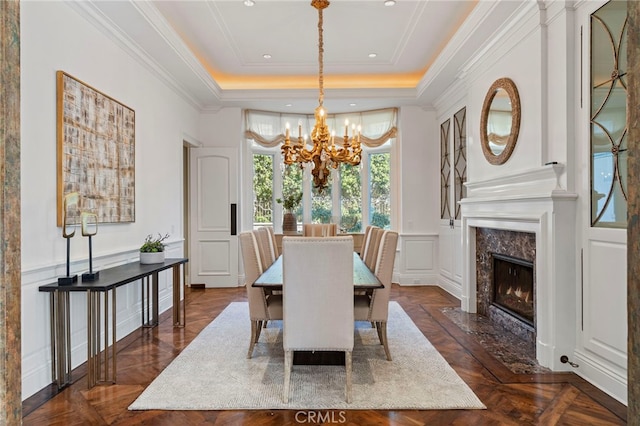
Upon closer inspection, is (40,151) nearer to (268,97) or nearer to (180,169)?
(180,169)

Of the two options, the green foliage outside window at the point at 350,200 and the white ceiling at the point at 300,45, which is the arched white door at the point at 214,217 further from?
the green foliage outside window at the point at 350,200

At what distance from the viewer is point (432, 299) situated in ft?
16.7

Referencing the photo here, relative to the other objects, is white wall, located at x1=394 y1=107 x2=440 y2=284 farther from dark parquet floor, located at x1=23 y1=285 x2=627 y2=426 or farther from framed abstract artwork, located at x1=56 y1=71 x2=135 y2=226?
framed abstract artwork, located at x1=56 y1=71 x2=135 y2=226

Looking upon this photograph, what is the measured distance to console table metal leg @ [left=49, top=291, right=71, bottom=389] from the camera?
8.36 feet

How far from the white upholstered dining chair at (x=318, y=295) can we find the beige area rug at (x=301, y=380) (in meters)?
0.18

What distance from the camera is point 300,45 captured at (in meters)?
4.55

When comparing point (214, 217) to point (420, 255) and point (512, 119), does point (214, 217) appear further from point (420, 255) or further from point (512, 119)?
point (512, 119)

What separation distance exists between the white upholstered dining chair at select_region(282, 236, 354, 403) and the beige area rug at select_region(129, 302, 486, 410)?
0.18 m

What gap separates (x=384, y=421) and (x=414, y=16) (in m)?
3.68

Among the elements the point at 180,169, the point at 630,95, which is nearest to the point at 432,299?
the point at 180,169

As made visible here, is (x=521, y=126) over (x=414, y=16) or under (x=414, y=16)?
under

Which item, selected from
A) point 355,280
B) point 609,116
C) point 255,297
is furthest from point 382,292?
point 609,116

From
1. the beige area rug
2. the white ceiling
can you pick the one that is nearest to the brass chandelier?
the white ceiling

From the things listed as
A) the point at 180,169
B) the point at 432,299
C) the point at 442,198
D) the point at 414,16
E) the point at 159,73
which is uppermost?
the point at 414,16
